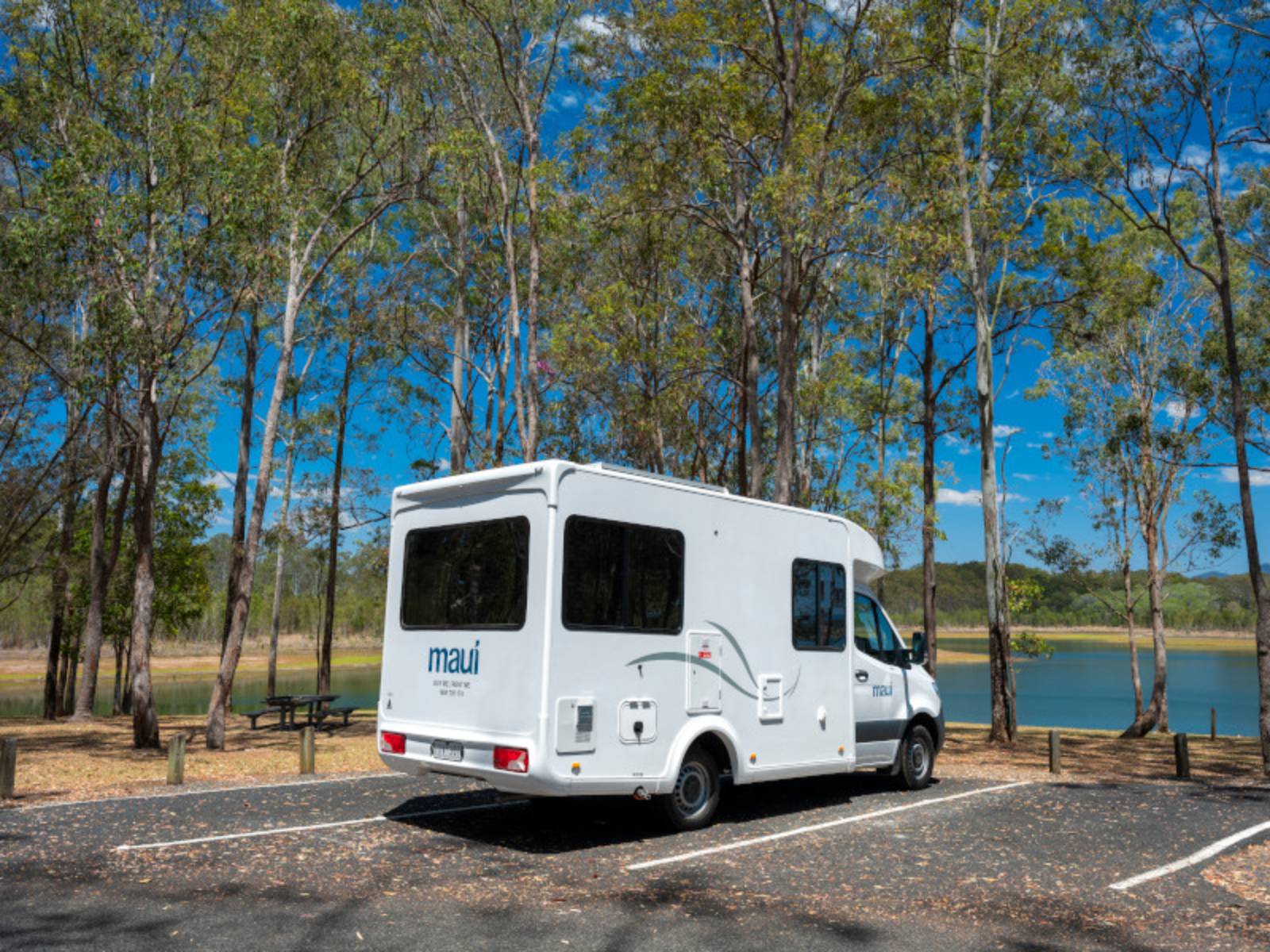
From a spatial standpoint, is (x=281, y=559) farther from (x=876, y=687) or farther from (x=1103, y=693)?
(x=1103, y=693)

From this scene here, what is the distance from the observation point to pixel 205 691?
50.3 metres

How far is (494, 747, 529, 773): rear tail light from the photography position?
7094mm

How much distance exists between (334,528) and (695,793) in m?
18.1

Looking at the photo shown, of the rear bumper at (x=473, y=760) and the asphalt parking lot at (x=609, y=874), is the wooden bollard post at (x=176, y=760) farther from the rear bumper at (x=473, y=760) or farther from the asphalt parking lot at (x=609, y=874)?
the rear bumper at (x=473, y=760)

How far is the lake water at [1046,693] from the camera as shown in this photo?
38.7 metres

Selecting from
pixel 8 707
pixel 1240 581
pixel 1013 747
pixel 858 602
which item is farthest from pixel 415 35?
pixel 1240 581

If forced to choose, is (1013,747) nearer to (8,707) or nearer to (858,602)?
(858,602)

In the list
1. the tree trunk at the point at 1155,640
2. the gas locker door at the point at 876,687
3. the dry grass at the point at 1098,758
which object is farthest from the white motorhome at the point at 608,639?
the tree trunk at the point at 1155,640

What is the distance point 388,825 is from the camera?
8.34 meters

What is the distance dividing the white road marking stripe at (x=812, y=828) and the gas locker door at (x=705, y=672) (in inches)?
42.8

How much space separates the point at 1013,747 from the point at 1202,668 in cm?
8616

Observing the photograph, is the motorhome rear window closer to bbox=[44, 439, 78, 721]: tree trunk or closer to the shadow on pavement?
the shadow on pavement

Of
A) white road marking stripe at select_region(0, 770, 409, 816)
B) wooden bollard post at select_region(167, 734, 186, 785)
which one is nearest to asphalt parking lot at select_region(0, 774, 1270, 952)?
white road marking stripe at select_region(0, 770, 409, 816)

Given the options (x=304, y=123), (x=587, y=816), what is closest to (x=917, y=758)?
(x=587, y=816)
